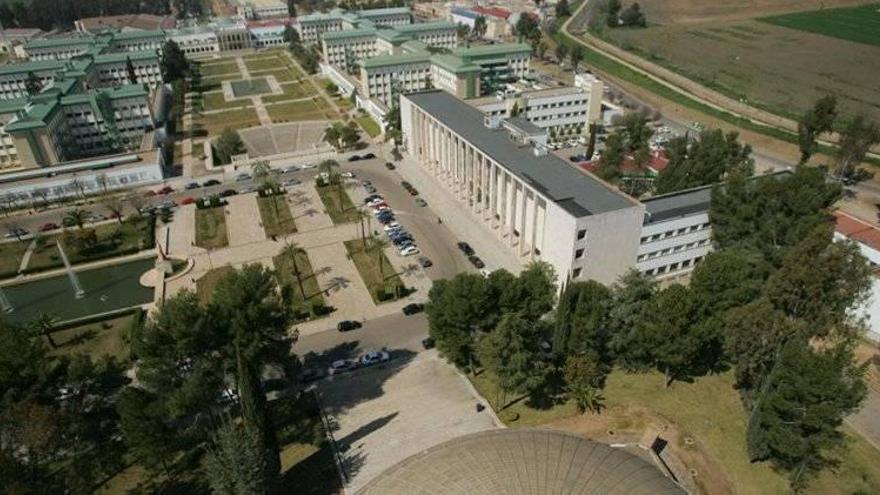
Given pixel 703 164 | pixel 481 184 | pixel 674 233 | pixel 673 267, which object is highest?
pixel 703 164

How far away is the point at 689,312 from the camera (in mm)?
48188

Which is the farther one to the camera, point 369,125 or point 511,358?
point 369,125

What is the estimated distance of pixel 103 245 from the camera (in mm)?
79000

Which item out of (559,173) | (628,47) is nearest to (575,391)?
(559,173)

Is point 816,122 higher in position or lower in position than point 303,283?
higher

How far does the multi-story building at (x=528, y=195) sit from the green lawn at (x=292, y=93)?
206ft

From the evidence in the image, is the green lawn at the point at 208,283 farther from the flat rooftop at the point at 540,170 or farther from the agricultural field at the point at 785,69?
the agricultural field at the point at 785,69

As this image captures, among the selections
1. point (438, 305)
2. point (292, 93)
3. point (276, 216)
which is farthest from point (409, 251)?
point (292, 93)

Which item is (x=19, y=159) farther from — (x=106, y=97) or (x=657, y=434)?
(x=657, y=434)

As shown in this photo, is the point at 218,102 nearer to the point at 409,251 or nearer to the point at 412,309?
the point at 409,251

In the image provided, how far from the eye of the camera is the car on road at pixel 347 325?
60.5 meters

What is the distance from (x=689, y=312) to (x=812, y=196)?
927 inches

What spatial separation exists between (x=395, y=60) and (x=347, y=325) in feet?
312

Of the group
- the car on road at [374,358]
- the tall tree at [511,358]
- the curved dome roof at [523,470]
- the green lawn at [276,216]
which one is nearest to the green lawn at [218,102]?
the green lawn at [276,216]
